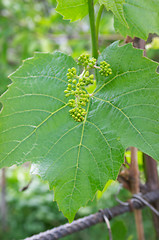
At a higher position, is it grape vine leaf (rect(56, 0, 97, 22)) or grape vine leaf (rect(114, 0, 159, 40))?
grape vine leaf (rect(56, 0, 97, 22))

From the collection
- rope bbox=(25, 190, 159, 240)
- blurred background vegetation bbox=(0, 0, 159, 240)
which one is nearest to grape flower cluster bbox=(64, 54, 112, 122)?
rope bbox=(25, 190, 159, 240)

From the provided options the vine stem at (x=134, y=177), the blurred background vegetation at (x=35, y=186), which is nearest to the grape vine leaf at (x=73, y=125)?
the vine stem at (x=134, y=177)

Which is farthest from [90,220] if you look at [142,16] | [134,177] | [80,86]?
[142,16]

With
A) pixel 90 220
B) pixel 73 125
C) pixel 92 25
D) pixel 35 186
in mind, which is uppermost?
pixel 92 25

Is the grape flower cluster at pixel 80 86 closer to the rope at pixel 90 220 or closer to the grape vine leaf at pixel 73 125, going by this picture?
the grape vine leaf at pixel 73 125

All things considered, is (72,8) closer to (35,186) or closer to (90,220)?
(90,220)

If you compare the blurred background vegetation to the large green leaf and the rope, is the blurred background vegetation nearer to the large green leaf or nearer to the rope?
the rope
